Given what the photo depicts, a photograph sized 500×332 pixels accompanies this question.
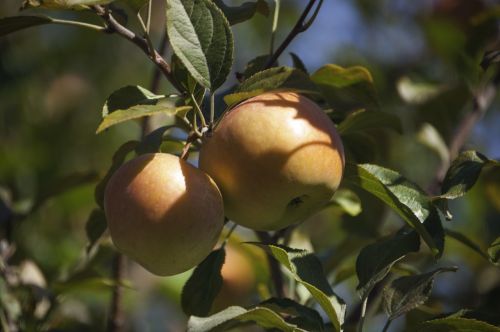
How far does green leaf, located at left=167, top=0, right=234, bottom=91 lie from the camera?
3.62ft

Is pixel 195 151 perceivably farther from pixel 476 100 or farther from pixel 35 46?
pixel 35 46

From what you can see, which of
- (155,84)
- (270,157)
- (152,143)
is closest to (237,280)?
(155,84)

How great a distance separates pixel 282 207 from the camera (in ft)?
3.53

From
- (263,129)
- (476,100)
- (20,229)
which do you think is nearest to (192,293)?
(263,129)

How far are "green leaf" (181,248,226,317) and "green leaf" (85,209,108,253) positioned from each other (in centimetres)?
18

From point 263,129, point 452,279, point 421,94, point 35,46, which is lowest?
point 452,279

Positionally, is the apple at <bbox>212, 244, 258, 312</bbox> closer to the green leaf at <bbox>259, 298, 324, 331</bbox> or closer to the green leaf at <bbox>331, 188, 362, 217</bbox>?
the green leaf at <bbox>331, 188, 362, 217</bbox>

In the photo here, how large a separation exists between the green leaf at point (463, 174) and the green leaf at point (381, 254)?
0.09m

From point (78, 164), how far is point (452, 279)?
1253 mm

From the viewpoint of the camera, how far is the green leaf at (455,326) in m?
1.06

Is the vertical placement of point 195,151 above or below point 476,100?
above

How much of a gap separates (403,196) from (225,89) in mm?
391

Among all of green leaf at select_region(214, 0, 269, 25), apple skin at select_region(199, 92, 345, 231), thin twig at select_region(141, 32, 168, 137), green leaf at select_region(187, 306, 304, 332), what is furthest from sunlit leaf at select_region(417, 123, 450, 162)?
green leaf at select_region(187, 306, 304, 332)

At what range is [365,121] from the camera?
50.7 inches
